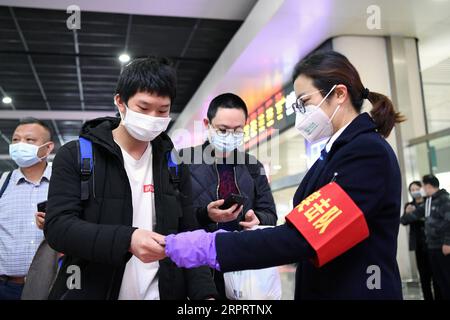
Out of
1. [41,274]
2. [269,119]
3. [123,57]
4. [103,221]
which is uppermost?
[123,57]

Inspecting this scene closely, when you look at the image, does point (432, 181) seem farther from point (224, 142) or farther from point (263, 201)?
point (224, 142)

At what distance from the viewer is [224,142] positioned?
226 centimetres

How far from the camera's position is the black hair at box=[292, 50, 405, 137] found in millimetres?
1479

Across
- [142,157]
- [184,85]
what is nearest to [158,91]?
[142,157]

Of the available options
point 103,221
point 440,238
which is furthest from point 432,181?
point 103,221

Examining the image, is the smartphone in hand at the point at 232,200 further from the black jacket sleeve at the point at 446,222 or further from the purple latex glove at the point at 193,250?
the black jacket sleeve at the point at 446,222

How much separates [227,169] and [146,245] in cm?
112

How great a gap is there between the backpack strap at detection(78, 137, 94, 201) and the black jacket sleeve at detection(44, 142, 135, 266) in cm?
2

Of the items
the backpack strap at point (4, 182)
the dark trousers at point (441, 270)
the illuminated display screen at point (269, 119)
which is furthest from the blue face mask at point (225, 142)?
the illuminated display screen at point (269, 119)

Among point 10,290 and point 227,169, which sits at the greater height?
point 227,169

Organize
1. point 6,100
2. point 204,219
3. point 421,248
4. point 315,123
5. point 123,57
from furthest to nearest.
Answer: point 6,100 < point 123,57 < point 421,248 < point 204,219 < point 315,123

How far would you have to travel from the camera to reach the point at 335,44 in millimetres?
6336

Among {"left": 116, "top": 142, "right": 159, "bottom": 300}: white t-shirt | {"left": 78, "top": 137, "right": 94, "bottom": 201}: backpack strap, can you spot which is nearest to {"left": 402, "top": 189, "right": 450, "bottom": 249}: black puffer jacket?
{"left": 116, "top": 142, "right": 159, "bottom": 300}: white t-shirt

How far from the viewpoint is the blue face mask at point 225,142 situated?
89.4 inches
